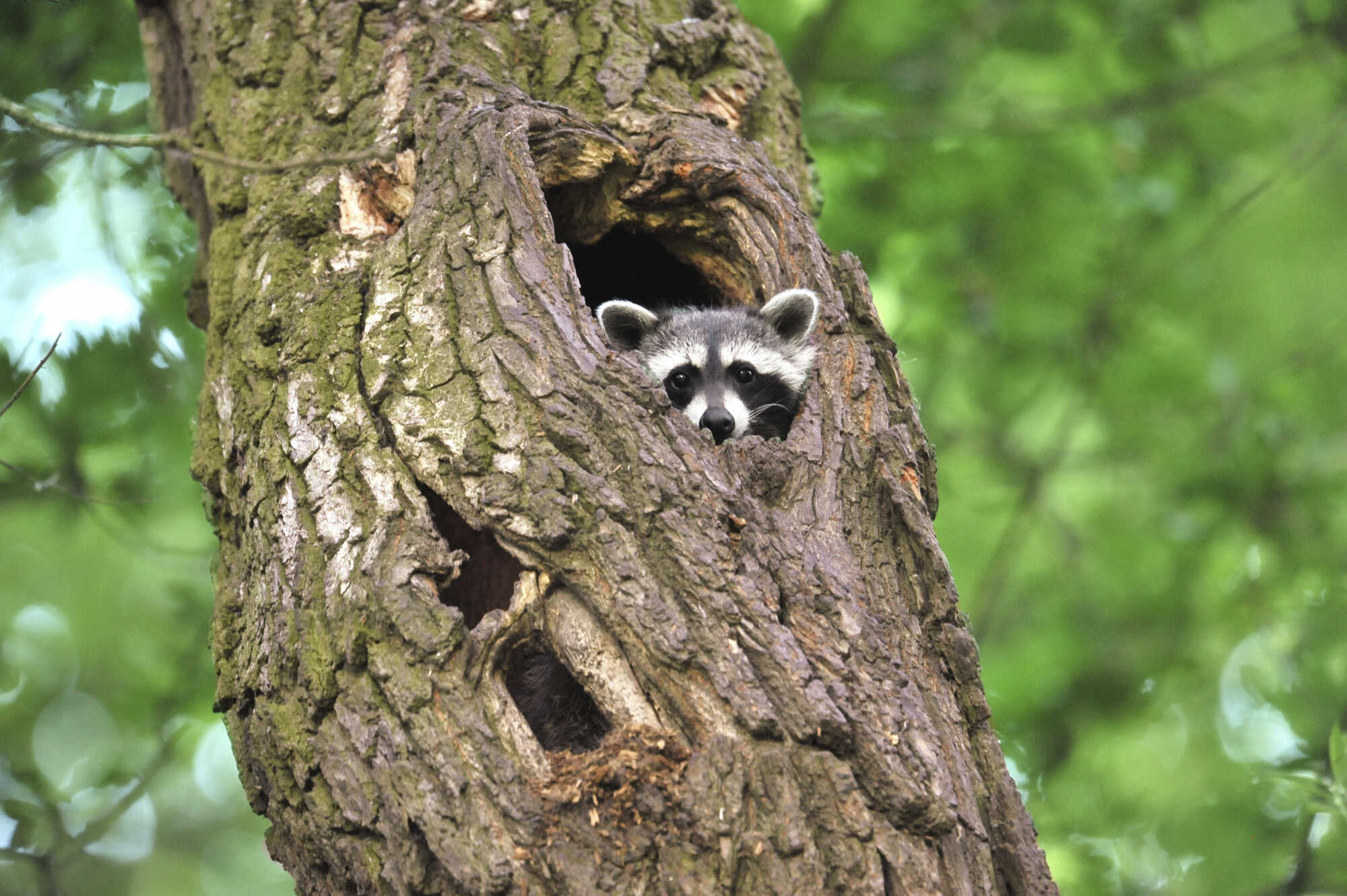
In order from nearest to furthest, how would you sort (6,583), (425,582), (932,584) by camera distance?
(425,582)
(932,584)
(6,583)

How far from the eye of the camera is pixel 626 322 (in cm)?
445

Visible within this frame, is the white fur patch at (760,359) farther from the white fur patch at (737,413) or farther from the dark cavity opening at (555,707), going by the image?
the dark cavity opening at (555,707)

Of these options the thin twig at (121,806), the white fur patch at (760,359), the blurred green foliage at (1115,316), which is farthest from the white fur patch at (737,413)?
the thin twig at (121,806)

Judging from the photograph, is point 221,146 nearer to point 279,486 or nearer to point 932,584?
point 279,486

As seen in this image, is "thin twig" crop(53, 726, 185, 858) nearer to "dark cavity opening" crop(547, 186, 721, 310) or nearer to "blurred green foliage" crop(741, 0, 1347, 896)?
"dark cavity opening" crop(547, 186, 721, 310)

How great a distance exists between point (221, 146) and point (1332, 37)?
16.9 ft

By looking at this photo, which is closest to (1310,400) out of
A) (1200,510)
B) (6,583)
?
(1200,510)

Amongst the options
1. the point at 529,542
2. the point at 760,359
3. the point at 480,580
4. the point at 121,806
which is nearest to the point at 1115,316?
the point at 760,359

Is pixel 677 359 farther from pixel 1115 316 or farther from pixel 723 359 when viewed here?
pixel 1115 316

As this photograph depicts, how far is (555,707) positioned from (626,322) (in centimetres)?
206

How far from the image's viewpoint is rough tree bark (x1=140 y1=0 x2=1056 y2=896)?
1.97 metres

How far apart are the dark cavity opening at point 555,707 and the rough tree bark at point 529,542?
0.05 meters

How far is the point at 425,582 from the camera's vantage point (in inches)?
88.5

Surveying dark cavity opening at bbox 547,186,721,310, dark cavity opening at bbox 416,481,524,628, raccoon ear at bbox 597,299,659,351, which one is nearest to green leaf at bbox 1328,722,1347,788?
dark cavity opening at bbox 416,481,524,628
